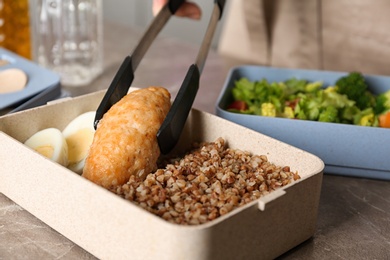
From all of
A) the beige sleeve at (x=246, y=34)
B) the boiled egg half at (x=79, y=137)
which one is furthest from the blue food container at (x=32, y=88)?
the beige sleeve at (x=246, y=34)

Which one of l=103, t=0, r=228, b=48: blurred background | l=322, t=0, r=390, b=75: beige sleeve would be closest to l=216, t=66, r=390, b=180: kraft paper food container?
l=322, t=0, r=390, b=75: beige sleeve

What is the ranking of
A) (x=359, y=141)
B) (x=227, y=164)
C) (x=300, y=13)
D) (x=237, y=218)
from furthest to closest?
1. (x=300, y=13)
2. (x=359, y=141)
3. (x=227, y=164)
4. (x=237, y=218)

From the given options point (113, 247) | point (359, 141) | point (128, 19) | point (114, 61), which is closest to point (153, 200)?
point (113, 247)

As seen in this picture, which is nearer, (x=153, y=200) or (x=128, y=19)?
(x=153, y=200)

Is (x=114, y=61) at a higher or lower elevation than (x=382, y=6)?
lower

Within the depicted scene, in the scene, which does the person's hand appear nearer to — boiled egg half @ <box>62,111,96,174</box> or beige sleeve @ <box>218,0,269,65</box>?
beige sleeve @ <box>218,0,269,65</box>

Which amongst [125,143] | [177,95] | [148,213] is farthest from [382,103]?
[148,213]

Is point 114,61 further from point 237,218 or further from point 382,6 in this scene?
point 237,218
